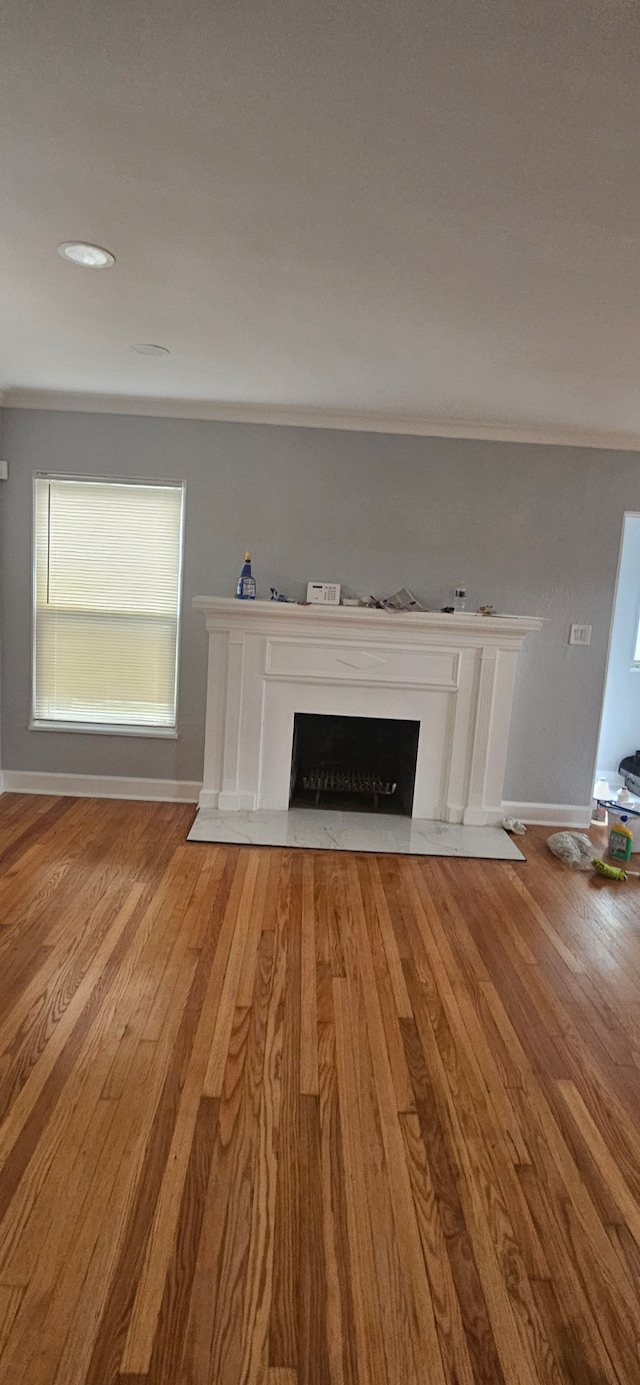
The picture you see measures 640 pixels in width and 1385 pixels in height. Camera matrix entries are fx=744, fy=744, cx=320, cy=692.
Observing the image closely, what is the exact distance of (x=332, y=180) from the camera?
1631 mm

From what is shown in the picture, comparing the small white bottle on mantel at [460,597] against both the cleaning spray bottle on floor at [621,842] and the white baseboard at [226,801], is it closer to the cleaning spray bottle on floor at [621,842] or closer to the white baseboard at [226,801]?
the cleaning spray bottle on floor at [621,842]

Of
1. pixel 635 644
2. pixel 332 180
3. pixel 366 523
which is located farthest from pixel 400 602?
pixel 332 180

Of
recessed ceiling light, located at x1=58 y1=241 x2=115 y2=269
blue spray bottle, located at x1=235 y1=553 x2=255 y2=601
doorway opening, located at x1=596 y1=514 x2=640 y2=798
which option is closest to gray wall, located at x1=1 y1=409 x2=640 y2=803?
blue spray bottle, located at x1=235 y1=553 x2=255 y2=601

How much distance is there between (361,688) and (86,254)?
260 cm

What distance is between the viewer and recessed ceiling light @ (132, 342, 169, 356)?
2992mm

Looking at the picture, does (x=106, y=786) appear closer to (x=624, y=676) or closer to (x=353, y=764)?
(x=353, y=764)

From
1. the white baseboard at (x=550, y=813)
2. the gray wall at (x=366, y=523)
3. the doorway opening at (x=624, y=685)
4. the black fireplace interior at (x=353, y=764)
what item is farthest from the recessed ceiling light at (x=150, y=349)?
the doorway opening at (x=624, y=685)

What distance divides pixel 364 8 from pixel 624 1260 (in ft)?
7.75

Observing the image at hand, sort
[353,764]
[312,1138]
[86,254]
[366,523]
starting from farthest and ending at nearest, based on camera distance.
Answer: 1. [353,764]
2. [366,523]
3. [86,254]
4. [312,1138]

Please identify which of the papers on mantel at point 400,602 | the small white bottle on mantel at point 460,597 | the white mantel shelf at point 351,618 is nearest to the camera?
the white mantel shelf at point 351,618

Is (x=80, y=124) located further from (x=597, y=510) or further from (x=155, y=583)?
(x=597, y=510)

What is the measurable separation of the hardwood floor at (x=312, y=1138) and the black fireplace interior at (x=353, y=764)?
1.22 metres

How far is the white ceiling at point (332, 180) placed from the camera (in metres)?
1.21

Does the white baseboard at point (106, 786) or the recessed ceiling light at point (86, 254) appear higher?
the recessed ceiling light at point (86, 254)
